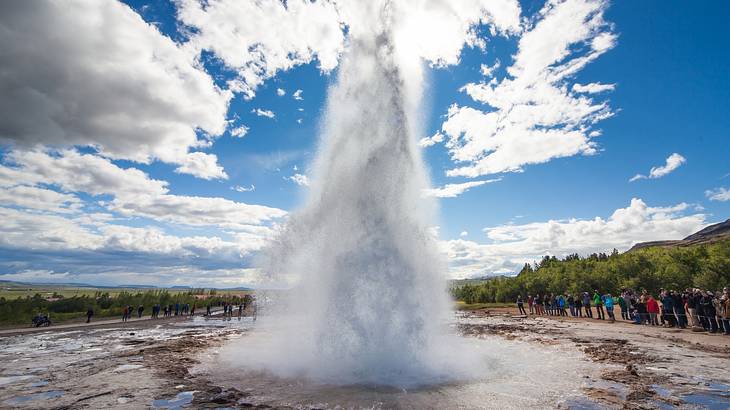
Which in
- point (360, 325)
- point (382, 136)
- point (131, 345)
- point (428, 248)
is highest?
point (382, 136)

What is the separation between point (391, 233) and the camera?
13.4 metres

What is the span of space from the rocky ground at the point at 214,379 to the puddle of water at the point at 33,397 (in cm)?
2

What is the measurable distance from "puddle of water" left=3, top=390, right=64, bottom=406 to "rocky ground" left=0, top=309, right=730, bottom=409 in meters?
0.02

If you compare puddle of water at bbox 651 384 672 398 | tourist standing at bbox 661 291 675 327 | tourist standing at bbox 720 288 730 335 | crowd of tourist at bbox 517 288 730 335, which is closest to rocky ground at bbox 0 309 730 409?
puddle of water at bbox 651 384 672 398

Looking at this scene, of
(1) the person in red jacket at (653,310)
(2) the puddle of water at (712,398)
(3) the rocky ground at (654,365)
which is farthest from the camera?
(1) the person in red jacket at (653,310)

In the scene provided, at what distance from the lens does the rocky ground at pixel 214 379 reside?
852 cm

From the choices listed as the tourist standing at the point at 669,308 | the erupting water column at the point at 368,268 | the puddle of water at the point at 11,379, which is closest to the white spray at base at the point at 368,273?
the erupting water column at the point at 368,268

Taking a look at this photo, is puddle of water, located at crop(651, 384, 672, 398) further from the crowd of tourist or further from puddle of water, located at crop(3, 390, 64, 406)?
puddle of water, located at crop(3, 390, 64, 406)

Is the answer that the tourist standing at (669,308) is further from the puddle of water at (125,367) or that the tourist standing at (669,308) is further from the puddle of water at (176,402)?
the puddle of water at (125,367)

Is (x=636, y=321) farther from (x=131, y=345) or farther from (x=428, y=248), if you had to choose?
(x=131, y=345)

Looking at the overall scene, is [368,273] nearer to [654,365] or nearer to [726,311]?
[654,365]

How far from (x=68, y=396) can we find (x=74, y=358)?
803cm

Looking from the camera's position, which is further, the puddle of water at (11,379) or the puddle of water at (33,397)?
the puddle of water at (11,379)

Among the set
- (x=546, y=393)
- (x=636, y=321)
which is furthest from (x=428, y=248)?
(x=636, y=321)
